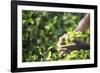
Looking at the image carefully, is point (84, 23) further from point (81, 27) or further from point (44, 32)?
point (44, 32)

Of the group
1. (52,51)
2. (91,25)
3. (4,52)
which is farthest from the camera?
(91,25)

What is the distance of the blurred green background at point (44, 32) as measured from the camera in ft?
6.39

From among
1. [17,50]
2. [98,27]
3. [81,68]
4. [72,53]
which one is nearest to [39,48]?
[17,50]

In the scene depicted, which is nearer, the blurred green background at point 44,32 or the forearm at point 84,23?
the blurred green background at point 44,32

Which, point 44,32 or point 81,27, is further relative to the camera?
point 81,27

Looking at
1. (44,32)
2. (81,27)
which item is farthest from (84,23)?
(44,32)

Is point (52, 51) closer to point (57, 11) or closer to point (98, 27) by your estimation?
point (57, 11)

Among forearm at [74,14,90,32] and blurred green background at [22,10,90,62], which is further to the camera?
forearm at [74,14,90,32]

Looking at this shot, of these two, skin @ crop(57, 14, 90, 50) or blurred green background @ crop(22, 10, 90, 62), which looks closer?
blurred green background @ crop(22, 10, 90, 62)

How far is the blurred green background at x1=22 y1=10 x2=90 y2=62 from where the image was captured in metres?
1.95

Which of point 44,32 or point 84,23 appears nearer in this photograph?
point 44,32

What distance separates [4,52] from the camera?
74.3 inches

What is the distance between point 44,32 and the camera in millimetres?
2002

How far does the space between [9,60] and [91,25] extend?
90 centimetres
